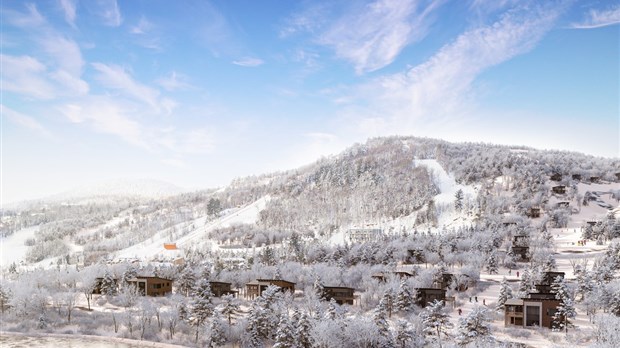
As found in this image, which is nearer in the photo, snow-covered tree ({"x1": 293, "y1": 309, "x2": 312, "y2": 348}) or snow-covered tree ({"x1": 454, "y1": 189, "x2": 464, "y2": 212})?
snow-covered tree ({"x1": 293, "y1": 309, "x2": 312, "y2": 348})

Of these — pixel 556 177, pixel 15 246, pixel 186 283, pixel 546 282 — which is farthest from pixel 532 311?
pixel 15 246

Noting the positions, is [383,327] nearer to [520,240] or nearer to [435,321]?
[435,321]

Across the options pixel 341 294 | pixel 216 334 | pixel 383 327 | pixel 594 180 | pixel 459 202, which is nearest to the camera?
pixel 383 327

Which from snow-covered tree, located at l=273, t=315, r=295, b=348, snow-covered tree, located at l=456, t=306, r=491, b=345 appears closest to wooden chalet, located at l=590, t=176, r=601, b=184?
snow-covered tree, located at l=456, t=306, r=491, b=345

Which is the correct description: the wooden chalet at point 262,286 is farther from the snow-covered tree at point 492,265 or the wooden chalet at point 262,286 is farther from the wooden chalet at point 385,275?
the snow-covered tree at point 492,265

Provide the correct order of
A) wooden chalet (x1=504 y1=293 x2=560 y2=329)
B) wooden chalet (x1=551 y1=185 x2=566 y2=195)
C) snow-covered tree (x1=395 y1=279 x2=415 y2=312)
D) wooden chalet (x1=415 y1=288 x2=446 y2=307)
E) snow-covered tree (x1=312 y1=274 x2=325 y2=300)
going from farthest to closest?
wooden chalet (x1=551 y1=185 x2=566 y2=195) → snow-covered tree (x1=312 y1=274 x2=325 y2=300) → wooden chalet (x1=415 y1=288 x2=446 y2=307) → snow-covered tree (x1=395 y1=279 x2=415 y2=312) → wooden chalet (x1=504 y1=293 x2=560 y2=329)

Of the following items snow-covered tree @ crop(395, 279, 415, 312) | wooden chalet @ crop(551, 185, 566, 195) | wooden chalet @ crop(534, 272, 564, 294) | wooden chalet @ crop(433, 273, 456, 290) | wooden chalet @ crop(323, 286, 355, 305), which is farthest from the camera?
wooden chalet @ crop(551, 185, 566, 195)

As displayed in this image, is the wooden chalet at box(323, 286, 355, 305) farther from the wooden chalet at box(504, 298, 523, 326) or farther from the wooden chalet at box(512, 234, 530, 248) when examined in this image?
the wooden chalet at box(512, 234, 530, 248)
